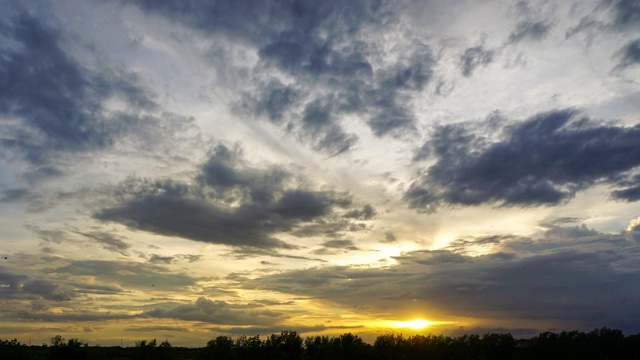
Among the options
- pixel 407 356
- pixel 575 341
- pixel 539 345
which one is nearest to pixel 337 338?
pixel 407 356

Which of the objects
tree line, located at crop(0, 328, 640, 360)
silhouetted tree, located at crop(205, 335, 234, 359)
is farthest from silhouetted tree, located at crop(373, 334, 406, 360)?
silhouetted tree, located at crop(205, 335, 234, 359)

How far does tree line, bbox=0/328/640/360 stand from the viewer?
128 meters

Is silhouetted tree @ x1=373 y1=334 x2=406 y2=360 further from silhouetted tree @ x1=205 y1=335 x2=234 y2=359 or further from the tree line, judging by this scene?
silhouetted tree @ x1=205 y1=335 x2=234 y2=359

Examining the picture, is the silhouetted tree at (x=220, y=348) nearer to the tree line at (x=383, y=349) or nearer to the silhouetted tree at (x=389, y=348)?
the tree line at (x=383, y=349)

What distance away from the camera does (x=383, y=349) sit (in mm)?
151000

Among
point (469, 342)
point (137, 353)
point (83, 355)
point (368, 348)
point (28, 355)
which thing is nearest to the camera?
point (28, 355)

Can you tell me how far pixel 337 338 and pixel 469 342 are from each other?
50400 millimetres

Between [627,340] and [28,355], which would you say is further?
[627,340]

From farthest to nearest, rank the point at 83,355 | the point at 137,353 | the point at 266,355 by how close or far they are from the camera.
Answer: the point at 266,355 < the point at 137,353 < the point at 83,355

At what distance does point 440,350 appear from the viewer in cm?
15900

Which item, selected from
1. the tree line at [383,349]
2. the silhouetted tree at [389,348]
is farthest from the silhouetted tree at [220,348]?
the silhouetted tree at [389,348]

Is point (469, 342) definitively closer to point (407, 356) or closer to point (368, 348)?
point (407, 356)

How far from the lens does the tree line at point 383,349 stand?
420ft

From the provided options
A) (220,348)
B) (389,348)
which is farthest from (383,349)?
(220,348)
